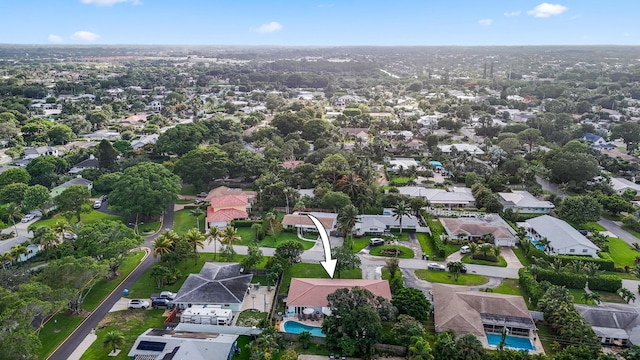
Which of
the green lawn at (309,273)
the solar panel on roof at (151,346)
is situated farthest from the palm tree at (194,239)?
the solar panel on roof at (151,346)

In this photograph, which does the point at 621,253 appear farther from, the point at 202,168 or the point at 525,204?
the point at 202,168

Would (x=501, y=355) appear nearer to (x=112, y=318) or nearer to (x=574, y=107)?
(x=112, y=318)

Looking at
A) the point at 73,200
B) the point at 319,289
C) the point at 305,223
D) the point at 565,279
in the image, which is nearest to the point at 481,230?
the point at 565,279

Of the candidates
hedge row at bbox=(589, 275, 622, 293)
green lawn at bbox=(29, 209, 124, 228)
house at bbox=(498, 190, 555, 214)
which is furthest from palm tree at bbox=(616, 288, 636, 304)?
green lawn at bbox=(29, 209, 124, 228)

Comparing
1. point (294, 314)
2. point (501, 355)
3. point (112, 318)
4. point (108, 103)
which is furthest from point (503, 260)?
point (108, 103)

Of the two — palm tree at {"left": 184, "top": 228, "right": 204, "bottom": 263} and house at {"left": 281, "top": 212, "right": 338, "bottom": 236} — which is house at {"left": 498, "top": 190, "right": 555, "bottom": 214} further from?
palm tree at {"left": 184, "top": 228, "right": 204, "bottom": 263}
